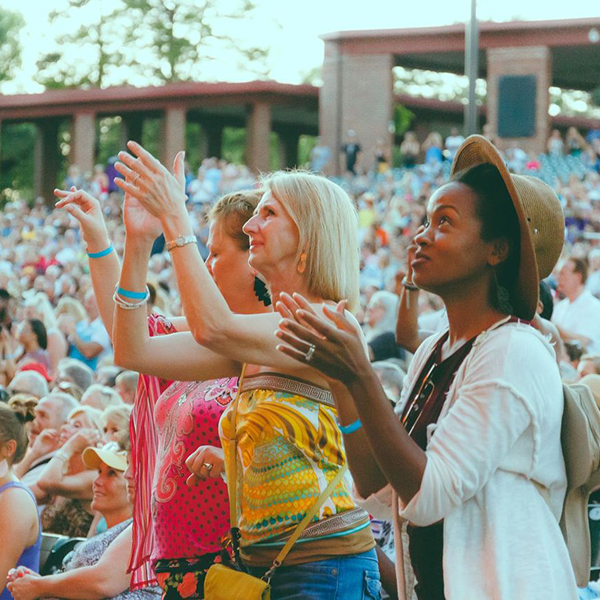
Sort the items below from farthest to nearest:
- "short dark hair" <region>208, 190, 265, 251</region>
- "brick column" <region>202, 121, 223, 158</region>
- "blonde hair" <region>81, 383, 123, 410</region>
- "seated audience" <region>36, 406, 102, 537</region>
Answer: "brick column" <region>202, 121, 223, 158</region>
"blonde hair" <region>81, 383, 123, 410</region>
"seated audience" <region>36, 406, 102, 537</region>
"short dark hair" <region>208, 190, 265, 251</region>

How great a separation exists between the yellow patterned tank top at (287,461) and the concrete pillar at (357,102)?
26513 mm

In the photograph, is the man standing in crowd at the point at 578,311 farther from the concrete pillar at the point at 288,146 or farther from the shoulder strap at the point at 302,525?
the concrete pillar at the point at 288,146

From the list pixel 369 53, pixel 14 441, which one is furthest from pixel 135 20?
pixel 14 441

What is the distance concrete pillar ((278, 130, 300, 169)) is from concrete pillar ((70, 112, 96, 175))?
22.2 feet

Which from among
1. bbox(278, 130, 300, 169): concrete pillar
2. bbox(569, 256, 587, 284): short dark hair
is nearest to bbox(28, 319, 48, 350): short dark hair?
bbox(569, 256, 587, 284): short dark hair

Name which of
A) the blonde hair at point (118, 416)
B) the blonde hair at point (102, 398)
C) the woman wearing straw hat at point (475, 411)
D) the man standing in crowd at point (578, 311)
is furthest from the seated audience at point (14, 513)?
the man standing in crowd at point (578, 311)

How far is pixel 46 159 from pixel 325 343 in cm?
3402

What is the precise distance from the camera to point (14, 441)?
4504 mm

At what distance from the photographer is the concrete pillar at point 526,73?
27.3m

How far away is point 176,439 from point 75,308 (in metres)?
8.42

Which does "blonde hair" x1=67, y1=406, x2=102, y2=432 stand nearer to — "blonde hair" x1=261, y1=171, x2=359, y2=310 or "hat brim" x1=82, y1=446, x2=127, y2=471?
"hat brim" x1=82, y1=446, x2=127, y2=471

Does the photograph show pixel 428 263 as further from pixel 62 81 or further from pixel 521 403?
pixel 62 81

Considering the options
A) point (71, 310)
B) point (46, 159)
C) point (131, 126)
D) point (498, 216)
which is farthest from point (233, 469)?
point (46, 159)

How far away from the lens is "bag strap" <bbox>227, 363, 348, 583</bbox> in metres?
2.55
